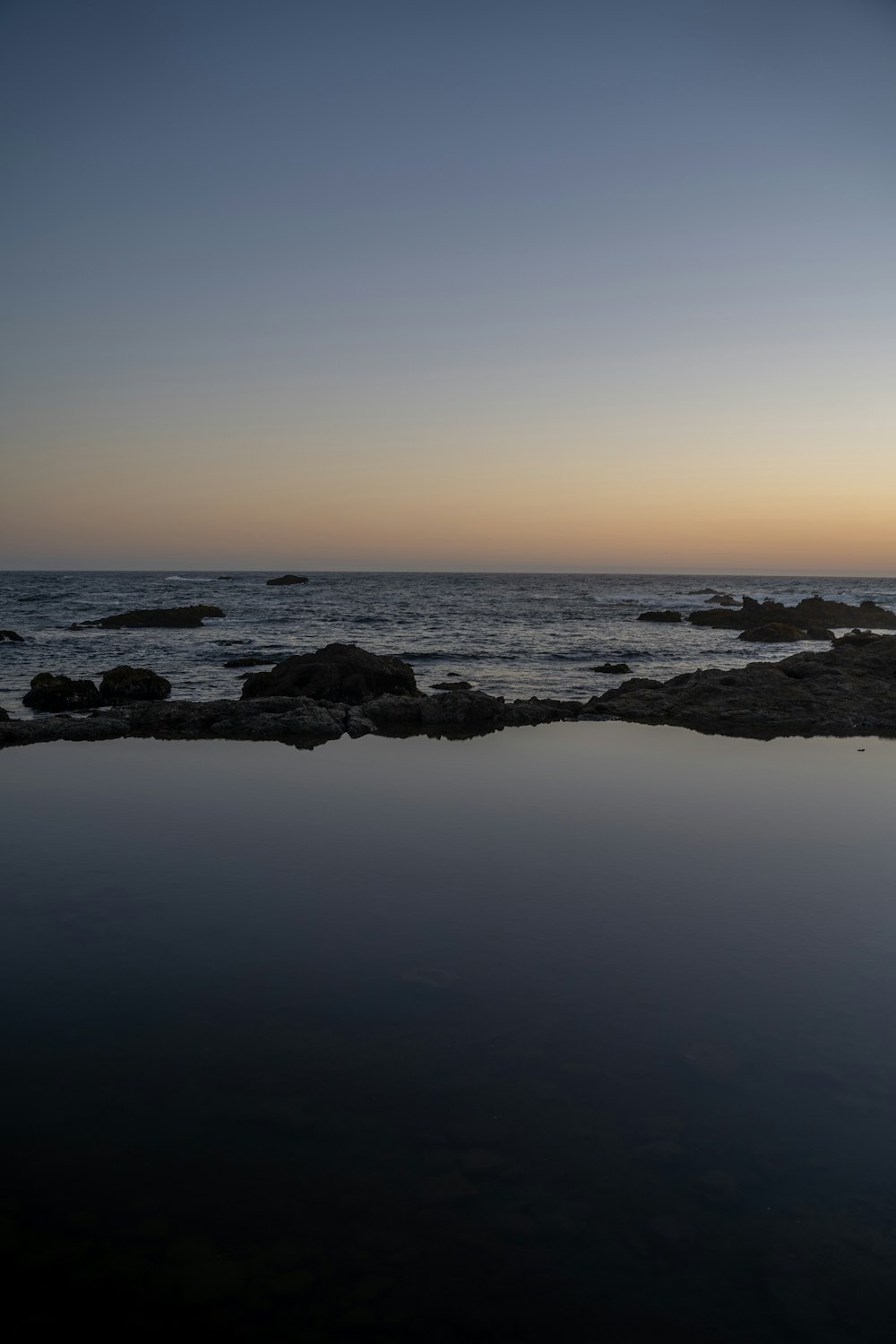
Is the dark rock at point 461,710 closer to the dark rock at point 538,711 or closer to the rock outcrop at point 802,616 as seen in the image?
the dark rock at point 538,711

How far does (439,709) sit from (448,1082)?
12.6m

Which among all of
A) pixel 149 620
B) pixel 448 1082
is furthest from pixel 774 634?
pixel 448 1082

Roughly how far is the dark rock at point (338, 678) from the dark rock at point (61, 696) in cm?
362

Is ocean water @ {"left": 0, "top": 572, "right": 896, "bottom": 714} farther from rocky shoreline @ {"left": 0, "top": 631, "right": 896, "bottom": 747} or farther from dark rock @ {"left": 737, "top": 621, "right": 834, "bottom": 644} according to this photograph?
rocky shoreline @ {"left": 0, "top": 631, "right": 896, "bottom": 747}

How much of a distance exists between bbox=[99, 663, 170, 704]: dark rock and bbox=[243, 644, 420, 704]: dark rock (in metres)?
2.36

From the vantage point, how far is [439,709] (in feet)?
57.4

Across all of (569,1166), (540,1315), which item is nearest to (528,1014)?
(569,1166)

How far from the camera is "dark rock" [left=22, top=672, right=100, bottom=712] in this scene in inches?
760

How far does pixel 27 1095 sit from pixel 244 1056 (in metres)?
1.23

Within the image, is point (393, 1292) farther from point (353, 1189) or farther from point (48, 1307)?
point (48, 1307)

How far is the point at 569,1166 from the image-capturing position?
4.36 metres

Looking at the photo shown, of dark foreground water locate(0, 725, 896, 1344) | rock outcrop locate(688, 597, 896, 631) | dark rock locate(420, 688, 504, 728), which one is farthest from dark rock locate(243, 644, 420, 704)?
rock outcrop locate(688, 597, 896, 631)

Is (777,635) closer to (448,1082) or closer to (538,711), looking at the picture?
(538,711)

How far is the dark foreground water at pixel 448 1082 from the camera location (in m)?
3.68
